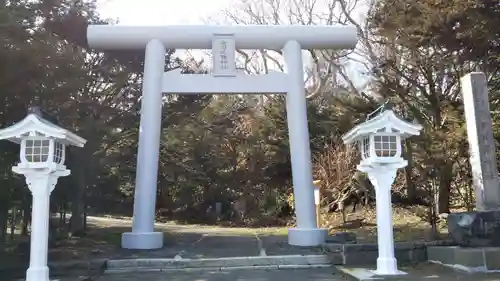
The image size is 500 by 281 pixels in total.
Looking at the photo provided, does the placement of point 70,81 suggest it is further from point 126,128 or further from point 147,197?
point 126,128

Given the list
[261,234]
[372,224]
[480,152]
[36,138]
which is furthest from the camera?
[372,224]

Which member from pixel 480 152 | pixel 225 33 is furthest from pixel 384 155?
pixel 225 33

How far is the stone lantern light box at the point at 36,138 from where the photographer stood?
678 cm

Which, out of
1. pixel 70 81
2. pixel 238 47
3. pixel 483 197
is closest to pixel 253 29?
pixel 238 47

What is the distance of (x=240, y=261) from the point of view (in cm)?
823

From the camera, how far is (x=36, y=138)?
6.91m

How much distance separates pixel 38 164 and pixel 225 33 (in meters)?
5.30

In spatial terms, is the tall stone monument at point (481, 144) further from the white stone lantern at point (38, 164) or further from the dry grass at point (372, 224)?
the white stone lantern at point (38, 164)

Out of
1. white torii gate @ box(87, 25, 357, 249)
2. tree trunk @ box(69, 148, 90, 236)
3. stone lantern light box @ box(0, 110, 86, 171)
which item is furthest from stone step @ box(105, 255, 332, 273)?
tree trunk @ box(69, 148, 90, 236)

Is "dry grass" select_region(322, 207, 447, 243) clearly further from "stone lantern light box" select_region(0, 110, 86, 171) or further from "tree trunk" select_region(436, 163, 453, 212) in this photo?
"stone lantern light box" select_region(0, 110, 86, 171)

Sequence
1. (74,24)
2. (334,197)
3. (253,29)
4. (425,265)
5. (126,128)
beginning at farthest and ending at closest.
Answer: (334,197) → (126,128) → (74,24) → (253,29) → (425,265)

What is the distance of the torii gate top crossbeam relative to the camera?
1044 centimetres

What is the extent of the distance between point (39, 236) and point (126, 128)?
7740 millimetres

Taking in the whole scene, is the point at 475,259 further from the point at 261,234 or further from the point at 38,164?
the point at 261,234
